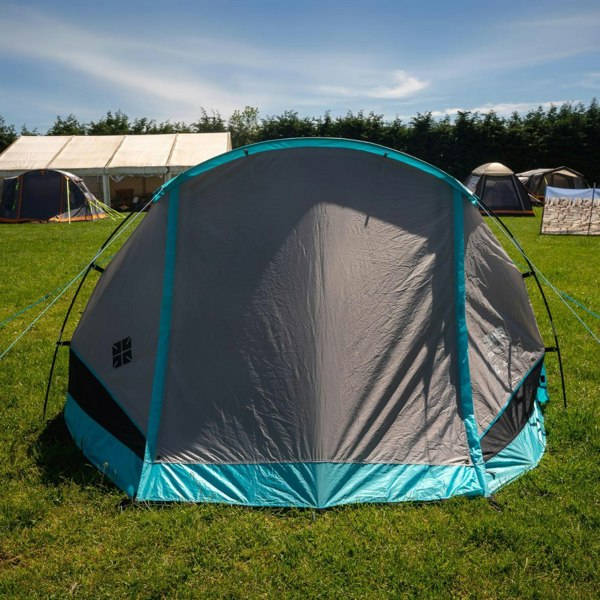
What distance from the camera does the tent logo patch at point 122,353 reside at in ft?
12.5

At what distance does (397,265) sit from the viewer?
3590 mm

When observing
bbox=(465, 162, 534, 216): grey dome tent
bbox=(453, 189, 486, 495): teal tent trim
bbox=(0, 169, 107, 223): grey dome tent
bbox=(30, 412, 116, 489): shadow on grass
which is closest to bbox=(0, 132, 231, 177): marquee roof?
bbox=(0, 169, 107, 223): grey dome tent

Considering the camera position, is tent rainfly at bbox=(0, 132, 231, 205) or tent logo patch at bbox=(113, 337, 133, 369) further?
tent rainfly at bbox=(0, 132, 231, 205)

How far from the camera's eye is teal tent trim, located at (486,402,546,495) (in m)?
3.50

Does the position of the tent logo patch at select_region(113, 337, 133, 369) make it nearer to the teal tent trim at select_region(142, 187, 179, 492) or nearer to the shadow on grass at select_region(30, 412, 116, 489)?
the teal tent trim at select_region(142, 187, 179, 492)

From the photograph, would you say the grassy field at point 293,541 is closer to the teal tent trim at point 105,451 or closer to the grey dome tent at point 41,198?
the teal tent trim at point 105,451

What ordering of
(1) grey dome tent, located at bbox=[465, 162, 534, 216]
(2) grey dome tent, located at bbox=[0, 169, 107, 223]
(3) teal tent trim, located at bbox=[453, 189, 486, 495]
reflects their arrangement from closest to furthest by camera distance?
(3) teal tent trim, located at bbox=[453, 189, 486, 495] < (2) grey dome tent, located at bbox=[0, 169, 107, 223] < (1) grey dome tent, located at bbox=[465, 162, 534, 216]

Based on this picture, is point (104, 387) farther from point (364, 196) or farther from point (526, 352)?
point (526, 352)

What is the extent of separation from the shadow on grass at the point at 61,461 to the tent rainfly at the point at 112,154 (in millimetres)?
18900

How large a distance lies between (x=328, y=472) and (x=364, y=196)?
5.69ft

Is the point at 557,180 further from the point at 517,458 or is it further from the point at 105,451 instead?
the point at 105,451

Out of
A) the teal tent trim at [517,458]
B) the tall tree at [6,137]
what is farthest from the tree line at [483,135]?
the teal tent trim at [517,458]

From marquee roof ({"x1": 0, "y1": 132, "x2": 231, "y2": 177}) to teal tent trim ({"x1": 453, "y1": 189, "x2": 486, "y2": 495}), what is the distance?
1941cm

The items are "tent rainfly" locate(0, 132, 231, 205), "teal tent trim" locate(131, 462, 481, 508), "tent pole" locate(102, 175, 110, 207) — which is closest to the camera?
"teal tent trim" locate(131, 462, 481, 508)
